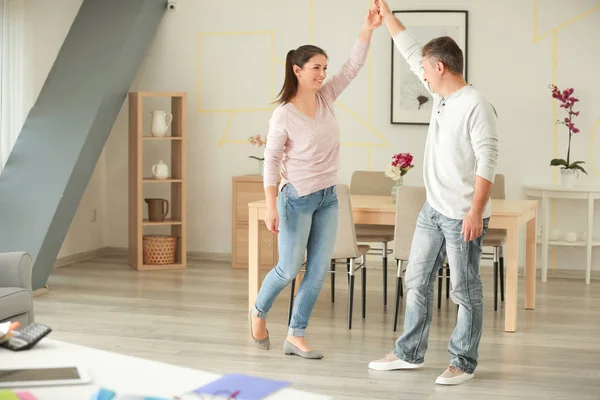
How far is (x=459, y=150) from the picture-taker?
3469 millimetres

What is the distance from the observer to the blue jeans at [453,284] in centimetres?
355

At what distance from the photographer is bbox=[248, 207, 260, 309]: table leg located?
4832 mm

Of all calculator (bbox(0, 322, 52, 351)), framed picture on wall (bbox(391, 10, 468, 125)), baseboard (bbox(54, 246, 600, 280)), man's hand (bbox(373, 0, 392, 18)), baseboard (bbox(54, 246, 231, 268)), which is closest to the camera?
calculator (bbox(0, 322, 52, 351))

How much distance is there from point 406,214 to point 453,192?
1135 mm

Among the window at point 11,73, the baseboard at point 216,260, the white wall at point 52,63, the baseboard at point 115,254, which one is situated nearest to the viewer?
the window at point 11,73

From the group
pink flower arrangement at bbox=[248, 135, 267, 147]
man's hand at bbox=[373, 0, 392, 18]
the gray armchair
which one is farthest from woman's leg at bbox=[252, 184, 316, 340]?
pink flower arrangement at bbox=[248, 135, 267, 147]

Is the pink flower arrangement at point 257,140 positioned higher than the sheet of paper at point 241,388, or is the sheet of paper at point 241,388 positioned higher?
the pink flower arrangement at point 257,140

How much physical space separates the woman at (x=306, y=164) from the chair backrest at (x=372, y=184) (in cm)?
189

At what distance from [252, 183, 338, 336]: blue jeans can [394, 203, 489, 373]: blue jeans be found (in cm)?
44

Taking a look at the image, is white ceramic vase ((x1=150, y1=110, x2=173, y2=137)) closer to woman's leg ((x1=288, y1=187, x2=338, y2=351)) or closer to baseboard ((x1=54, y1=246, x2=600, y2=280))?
baseboard ((x1=54, y1=246, x2=600, y2=280))

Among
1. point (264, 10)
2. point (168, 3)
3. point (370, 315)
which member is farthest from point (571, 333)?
point (168, 3)

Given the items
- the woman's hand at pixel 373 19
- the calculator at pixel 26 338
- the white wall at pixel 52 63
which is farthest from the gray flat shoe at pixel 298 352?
the white wall at pixel 52 63

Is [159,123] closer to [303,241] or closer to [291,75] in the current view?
[291,75]

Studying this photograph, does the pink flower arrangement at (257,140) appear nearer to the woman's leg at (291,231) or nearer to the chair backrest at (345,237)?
the chair backrest at (345,237)
